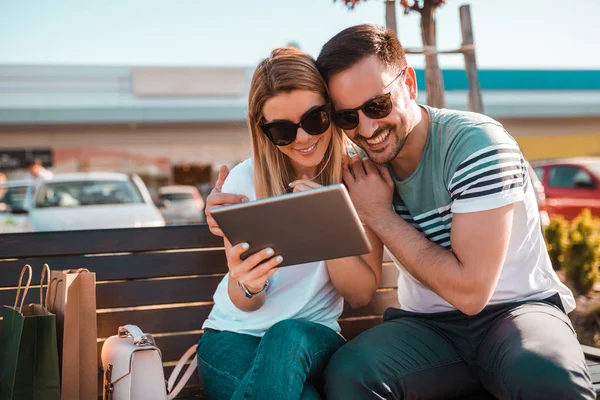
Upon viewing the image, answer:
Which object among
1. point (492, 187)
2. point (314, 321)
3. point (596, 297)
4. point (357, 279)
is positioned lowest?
point (596, 297)

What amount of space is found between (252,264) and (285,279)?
49cm

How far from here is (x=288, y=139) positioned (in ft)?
8.54

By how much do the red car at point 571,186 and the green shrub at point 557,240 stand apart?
4.98 m

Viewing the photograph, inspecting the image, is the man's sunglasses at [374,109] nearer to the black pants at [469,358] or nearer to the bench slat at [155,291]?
the black pants at [469,358]

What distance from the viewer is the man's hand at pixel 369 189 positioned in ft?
8.18

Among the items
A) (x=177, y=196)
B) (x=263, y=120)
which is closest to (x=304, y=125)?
(x=263, y=120)

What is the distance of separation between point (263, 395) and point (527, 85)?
Answer: 25.9 meters

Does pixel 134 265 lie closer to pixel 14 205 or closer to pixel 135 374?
pixel 135 374

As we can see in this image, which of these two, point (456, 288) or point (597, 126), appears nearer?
point (456, 288)

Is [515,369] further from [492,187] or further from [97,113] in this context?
[97,113]

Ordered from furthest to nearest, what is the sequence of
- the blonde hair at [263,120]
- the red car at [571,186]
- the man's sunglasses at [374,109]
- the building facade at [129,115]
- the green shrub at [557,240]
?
the building facade at [129,115] < the red car at [571,186] < the green shrub at [557,240] < the blonde hair at [263,120] < the man's sunglasses at [374,109]

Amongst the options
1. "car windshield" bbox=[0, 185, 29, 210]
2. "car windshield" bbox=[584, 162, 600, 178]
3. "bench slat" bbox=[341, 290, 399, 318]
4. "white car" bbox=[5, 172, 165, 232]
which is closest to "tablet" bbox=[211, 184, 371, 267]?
"bench slat" bbox=[341, 290, 399, 318]

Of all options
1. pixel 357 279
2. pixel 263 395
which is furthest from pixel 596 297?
pixel 263 395

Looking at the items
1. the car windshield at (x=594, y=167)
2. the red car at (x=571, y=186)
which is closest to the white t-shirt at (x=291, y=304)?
the red car at (x=571, y=186)
